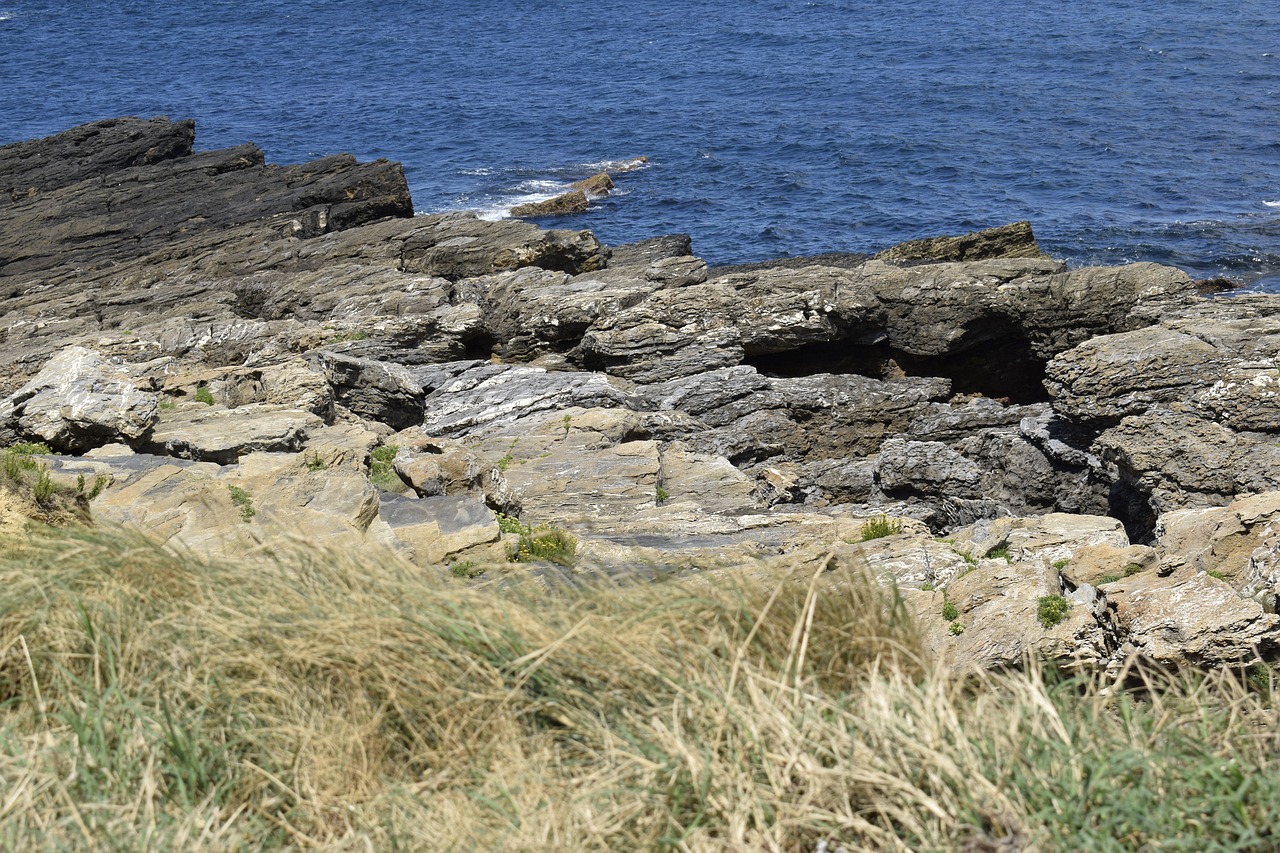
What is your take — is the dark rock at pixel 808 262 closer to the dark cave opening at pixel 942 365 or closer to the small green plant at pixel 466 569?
the dark cave opening at pixel 942 365

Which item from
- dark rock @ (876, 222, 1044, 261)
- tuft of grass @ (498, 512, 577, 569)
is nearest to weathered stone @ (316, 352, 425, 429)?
tuft of grass @ (498, 512, 577, 569)

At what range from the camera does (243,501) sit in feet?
40.4

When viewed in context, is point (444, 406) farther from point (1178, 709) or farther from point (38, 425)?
point (1178, 709)

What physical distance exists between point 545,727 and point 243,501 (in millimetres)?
7551

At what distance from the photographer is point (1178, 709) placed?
19.4ft

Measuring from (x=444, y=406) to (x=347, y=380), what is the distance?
2.37 m

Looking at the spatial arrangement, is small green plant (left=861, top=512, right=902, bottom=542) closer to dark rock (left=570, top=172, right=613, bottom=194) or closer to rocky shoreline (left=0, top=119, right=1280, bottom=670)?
rocky shoreline (left=0, top=119, right=1280, bottom=670)

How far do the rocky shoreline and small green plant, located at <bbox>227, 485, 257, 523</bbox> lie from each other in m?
0.05

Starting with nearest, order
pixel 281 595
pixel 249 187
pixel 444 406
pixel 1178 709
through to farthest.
A: pixel 1178 709, pixel 281 595, pixel 444 406, pixel 249 187

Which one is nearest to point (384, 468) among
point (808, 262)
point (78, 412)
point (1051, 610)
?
point (78, 412)

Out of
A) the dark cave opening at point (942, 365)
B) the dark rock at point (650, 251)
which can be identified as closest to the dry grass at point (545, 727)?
the dark cave opening at point (942, 365)

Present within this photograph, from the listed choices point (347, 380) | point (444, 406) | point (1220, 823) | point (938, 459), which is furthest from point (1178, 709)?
point (347, 380)

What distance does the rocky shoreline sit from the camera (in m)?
12.1

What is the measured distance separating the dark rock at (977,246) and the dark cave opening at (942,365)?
8.35 m
